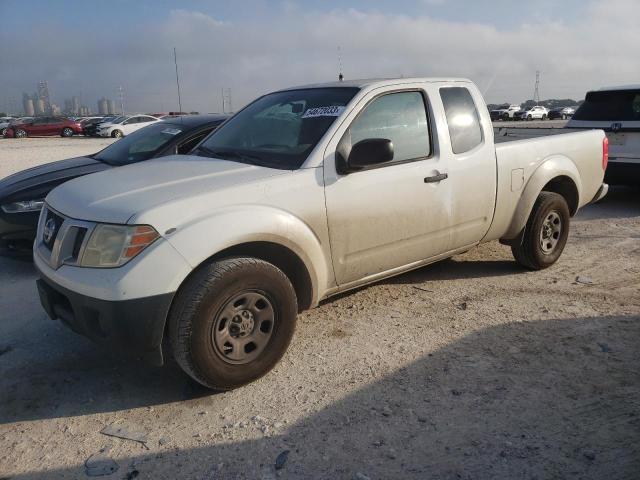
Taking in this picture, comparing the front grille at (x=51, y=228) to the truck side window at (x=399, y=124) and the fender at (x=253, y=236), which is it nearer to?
the fender at (x=253, y=236)

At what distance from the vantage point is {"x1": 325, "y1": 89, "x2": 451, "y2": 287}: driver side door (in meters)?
3.61

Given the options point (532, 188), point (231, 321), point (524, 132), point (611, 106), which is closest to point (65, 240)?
point (231, 321)

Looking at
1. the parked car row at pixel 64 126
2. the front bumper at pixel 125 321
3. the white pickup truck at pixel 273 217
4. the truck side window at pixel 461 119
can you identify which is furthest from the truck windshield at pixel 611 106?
the parked car row at pixel 64 126

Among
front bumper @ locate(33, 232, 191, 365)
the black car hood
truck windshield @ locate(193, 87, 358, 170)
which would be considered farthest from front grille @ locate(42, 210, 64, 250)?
the black car hood

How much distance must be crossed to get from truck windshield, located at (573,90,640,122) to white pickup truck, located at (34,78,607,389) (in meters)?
3.85

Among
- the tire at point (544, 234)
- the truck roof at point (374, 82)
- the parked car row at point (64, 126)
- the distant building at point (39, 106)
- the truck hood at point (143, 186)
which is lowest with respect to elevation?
the tire at point (544, 234)

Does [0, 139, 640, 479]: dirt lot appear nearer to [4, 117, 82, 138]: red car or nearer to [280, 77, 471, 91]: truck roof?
[280, 77, 471, 91]: truck roof

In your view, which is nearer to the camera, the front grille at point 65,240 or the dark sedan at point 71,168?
the front grille at point 65,240

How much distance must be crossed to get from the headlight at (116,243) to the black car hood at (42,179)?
283cm

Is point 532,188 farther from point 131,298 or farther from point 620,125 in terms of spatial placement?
point 620,125

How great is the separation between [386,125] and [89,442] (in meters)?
2.74

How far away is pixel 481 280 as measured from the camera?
5.11 m

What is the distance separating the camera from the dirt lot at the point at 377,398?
2.63 metres

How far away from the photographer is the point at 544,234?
5.23 meters
